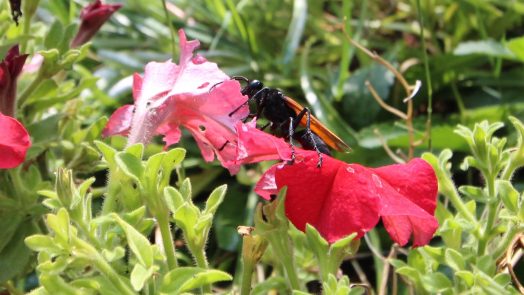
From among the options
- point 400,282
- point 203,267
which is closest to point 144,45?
point 400,282

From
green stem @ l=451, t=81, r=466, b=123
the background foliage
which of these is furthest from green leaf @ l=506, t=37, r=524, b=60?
Answer: green stem @ l=451, t=81, r=466, b=123

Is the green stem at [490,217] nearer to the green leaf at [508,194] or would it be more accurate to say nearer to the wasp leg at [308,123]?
the green leaf at [508,194]

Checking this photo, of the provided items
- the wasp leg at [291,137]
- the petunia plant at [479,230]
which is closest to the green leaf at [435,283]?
the petunia plant at [479,230]

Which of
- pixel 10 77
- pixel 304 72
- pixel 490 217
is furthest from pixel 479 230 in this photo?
pixel 304 72

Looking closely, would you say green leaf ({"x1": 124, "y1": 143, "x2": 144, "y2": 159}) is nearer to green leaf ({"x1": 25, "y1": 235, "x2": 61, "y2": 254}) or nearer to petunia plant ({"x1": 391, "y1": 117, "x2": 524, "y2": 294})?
green leaf ({"x1": 25, "y1": 235, "x2": 61, "y2": 254})

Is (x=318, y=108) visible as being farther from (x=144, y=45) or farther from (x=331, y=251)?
(x=331, y=251)

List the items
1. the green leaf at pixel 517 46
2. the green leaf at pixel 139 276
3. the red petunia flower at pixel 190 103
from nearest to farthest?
the green leaf at pixel 139 276
the red petunia flower at pixel 190 103
the green leaf at pixel 517 46

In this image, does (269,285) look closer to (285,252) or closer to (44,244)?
(285,252)
